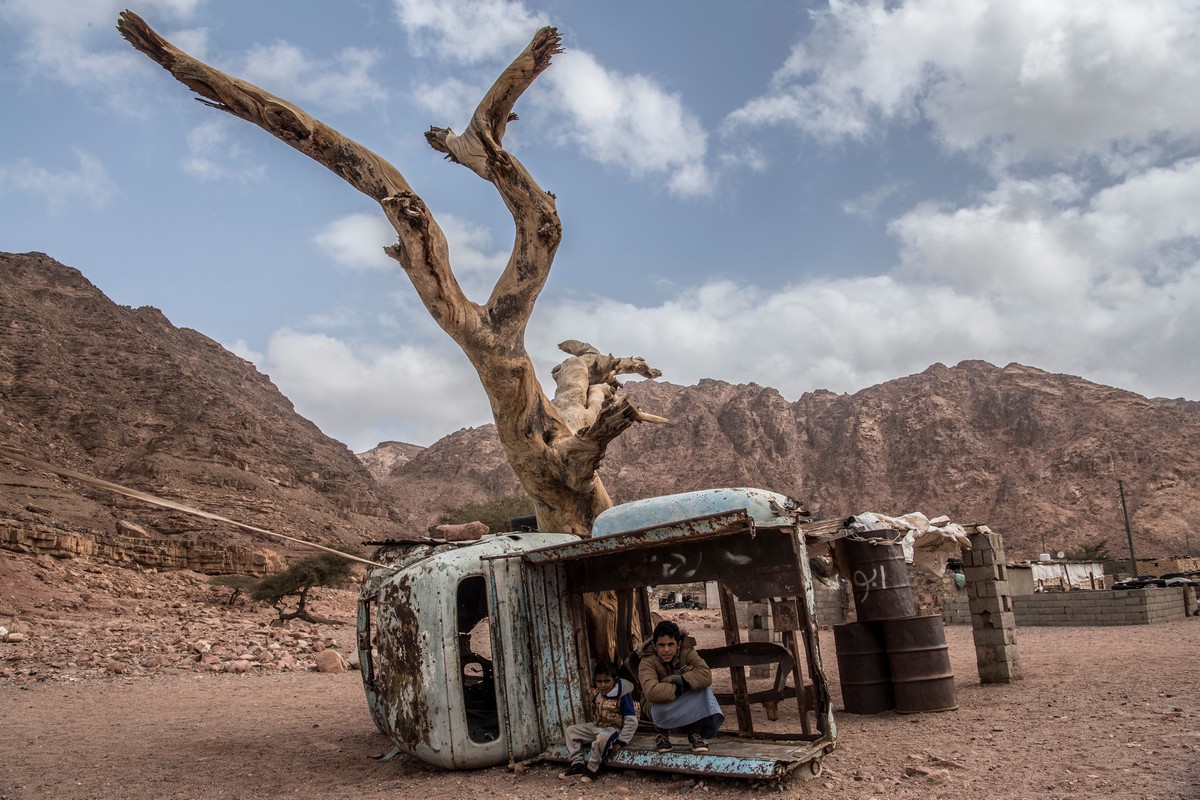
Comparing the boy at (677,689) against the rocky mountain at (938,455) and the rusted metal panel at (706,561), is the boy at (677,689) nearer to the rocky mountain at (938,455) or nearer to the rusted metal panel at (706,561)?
the rusted metal panel at (706,561)

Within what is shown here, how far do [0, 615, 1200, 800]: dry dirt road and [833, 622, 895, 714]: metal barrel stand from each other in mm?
207

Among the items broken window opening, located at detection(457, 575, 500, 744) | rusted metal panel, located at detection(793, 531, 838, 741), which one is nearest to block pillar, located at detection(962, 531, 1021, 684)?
rusted metal panel, located at detection(793, 531, 838, 741)

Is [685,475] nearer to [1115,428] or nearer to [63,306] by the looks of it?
[1115,428]

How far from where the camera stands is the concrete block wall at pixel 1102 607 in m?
16.7

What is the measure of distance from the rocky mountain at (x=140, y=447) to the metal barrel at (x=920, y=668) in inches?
1242

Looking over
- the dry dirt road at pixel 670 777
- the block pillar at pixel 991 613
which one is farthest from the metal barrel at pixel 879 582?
the block pillar at pixel 991 613

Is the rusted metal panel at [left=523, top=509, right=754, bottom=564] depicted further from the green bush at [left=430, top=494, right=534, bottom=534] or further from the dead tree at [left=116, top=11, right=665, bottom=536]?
the green bush at [left=430, top=494, right=534, bottom=534]

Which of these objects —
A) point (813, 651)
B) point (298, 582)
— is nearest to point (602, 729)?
point (813, 651)

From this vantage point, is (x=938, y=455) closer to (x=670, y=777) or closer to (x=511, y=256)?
(x=511, y=256)

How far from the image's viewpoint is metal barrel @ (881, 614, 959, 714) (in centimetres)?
827

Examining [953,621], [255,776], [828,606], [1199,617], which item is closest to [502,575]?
[255,776]

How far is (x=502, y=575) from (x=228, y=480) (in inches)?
2240

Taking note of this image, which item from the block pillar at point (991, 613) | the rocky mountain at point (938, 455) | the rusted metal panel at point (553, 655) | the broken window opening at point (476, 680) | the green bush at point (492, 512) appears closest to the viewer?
the rusted metal panel at point (553, 655)

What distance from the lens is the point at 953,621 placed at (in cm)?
1984
